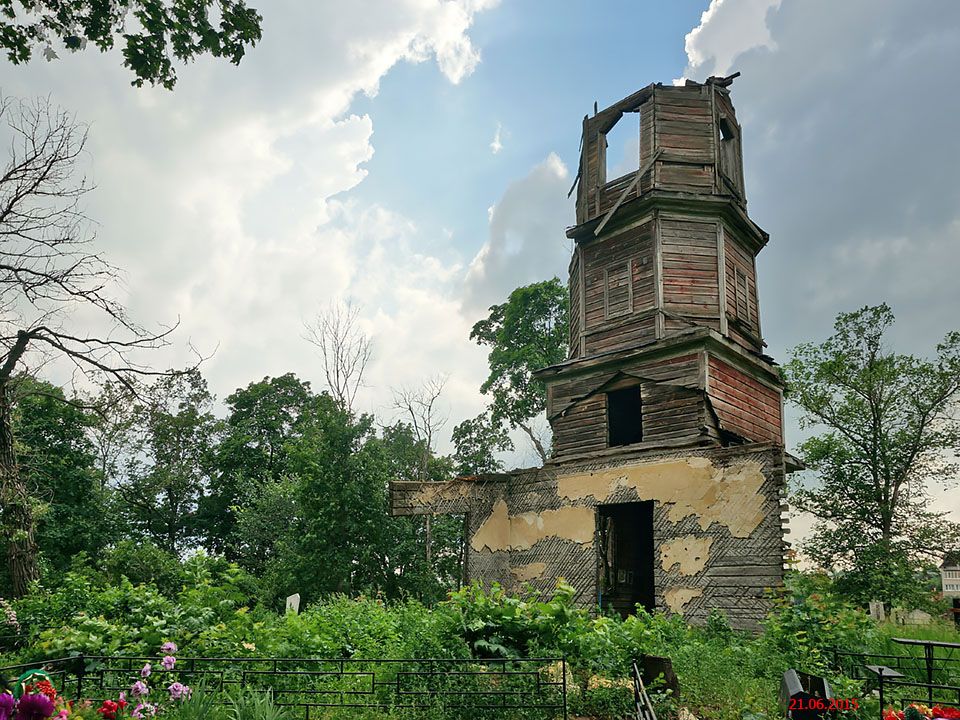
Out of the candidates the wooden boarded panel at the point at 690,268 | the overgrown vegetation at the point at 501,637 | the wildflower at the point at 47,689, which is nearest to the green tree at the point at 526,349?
the wooden boarded panel at the point at 690,268

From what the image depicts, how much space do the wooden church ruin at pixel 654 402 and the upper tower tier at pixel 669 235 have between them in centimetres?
4

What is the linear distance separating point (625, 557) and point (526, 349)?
15.0 metres

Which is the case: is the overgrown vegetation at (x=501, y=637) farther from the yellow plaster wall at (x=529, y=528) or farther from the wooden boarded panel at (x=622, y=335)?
the wooden boarded panel at (x=622, y=335)

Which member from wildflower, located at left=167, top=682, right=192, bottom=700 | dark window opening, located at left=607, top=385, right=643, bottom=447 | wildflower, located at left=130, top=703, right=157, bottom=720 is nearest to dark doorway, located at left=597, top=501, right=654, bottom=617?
dark window opening, located at left=607, top=385, right=643, bottom=447

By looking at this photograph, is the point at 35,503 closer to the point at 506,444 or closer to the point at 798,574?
the point at 798,574

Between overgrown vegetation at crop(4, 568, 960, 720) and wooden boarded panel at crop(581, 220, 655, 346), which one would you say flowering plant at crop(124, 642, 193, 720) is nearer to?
overgrown vegetation at crop(4, 568, 960, 720)

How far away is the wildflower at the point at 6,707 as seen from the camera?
2.74m

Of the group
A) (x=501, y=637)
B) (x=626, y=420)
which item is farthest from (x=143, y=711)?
(x=626, y=420)

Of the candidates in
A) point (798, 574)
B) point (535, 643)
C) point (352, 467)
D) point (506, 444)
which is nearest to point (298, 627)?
point (535, 643)

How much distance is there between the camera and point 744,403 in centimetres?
1781

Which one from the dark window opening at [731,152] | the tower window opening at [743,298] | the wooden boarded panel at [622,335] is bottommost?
the wooden boarded panel at [622,335]

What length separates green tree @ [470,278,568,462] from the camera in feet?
107

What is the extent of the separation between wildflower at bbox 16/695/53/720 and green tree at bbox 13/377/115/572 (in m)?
31.9

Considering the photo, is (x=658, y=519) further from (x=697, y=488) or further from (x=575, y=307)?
(x=575, y=307)
